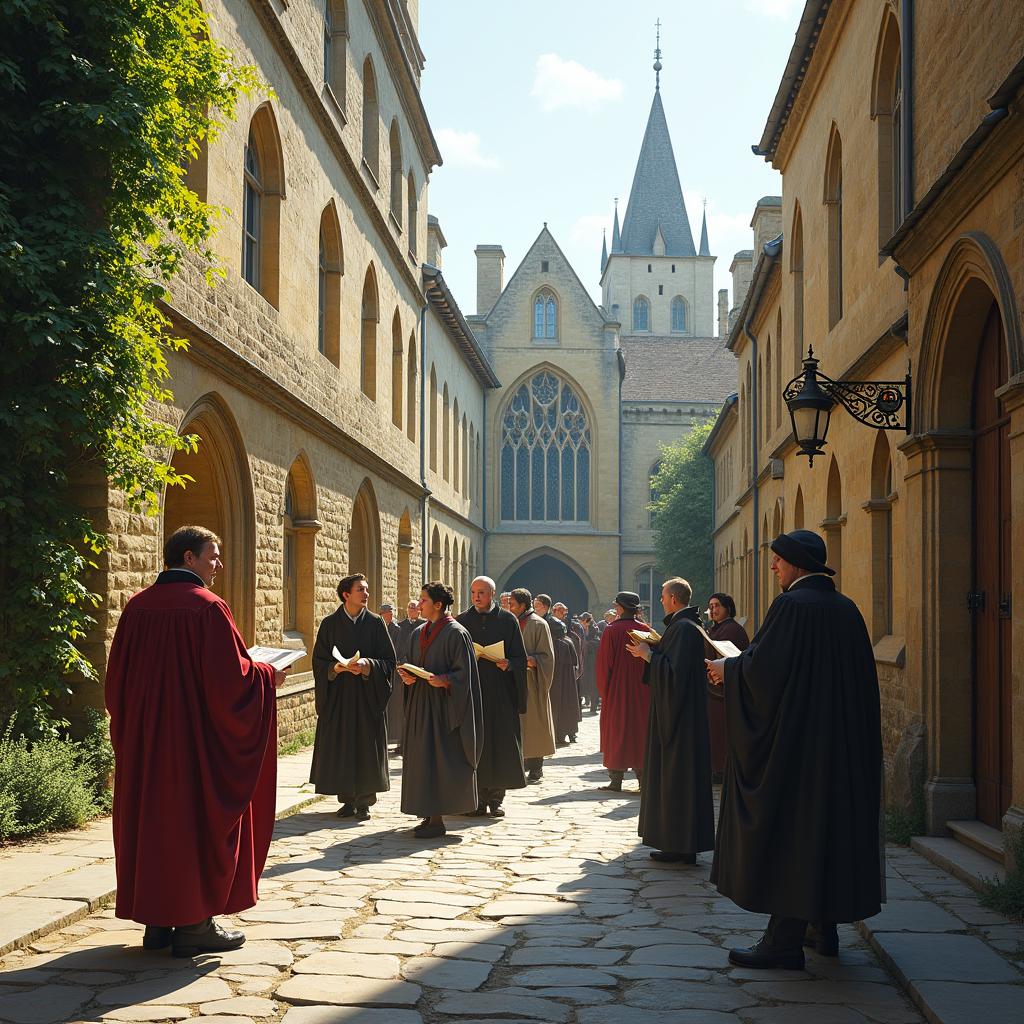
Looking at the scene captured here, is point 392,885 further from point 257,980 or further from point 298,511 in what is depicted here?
point 298,511

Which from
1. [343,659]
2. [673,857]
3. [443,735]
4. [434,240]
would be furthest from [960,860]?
[434,240]

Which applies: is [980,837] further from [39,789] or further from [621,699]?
[39,789]

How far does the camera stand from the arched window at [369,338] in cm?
2222

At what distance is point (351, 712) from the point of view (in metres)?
10.9

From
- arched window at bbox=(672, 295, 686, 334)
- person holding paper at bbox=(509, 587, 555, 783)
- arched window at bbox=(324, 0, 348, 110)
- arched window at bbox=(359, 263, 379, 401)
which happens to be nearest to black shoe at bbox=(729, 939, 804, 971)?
person holding paper at bbox=(509, 587, 555, 783)

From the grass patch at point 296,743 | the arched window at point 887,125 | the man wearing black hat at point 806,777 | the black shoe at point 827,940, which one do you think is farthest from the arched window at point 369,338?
the black shoe at point 827,940

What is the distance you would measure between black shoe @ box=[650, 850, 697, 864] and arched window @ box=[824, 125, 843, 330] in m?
9.11

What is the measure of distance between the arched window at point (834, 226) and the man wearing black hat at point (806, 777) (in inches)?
425

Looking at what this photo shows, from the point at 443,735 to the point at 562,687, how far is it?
8.75 m

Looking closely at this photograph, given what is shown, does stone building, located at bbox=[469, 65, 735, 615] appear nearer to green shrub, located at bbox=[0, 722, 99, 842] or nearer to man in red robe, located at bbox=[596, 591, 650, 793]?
man in red robe, located at bbox=[596, 591, 650, 793]

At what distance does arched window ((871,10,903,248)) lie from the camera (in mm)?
12781

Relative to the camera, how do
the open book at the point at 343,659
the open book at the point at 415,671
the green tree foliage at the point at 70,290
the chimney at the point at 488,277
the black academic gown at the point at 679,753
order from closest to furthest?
the black academic gown at the point at 679,753 < the green tree foliage at the point at 70,290 < the open book at the point at 415,671 < the open book at the point at 343,659 < the chimney at the point at 488,277

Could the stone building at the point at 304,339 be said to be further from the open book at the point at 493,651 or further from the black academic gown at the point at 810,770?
the black academic gown at the point at 810,770

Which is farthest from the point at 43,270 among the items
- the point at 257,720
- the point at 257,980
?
the point at 257,980
